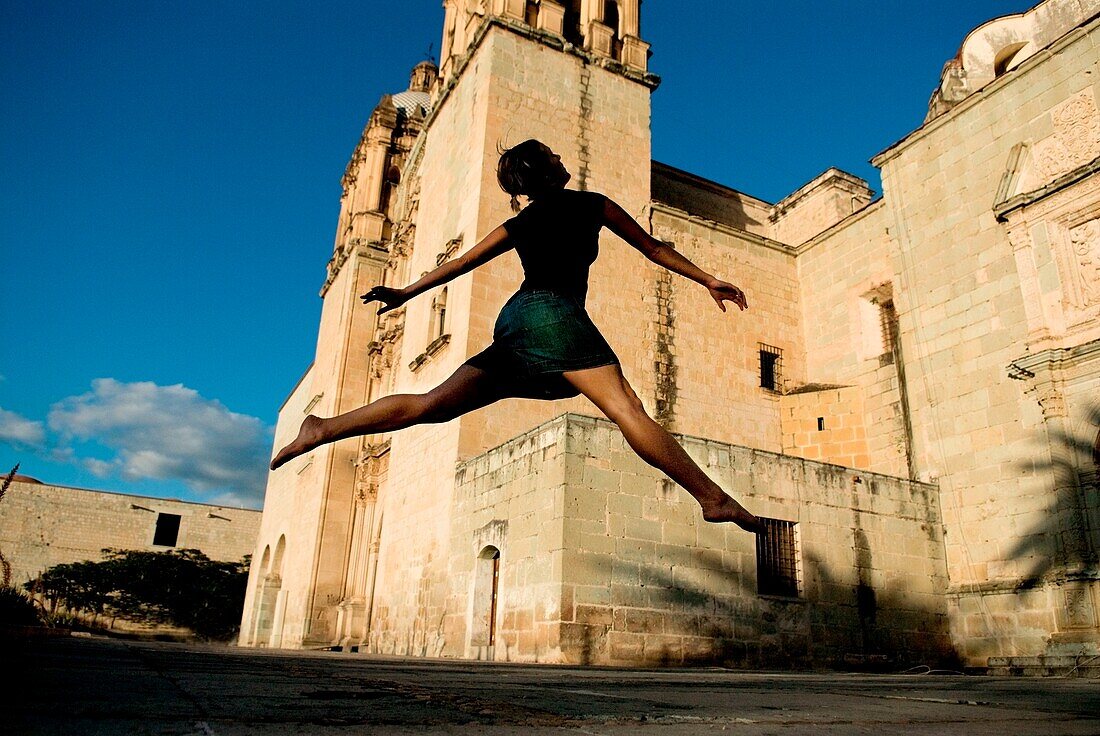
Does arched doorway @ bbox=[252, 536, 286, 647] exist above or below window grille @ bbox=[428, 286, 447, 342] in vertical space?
below

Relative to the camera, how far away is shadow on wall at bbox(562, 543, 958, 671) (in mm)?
10062

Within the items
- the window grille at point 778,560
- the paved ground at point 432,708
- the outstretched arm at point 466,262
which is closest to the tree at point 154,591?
Result: the window grille at point 778,560

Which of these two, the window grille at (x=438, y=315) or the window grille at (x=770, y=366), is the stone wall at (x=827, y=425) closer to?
the window grille at (x=770, y=366)

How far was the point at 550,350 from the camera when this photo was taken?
9.30 feet

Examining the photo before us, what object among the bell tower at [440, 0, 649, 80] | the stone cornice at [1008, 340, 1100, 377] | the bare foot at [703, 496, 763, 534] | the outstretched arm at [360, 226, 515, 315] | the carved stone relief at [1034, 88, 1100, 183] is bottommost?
the bare foot at [703, 496, 763, 534]

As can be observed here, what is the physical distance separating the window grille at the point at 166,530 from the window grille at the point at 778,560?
123ft

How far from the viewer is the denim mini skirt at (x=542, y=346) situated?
2.83m

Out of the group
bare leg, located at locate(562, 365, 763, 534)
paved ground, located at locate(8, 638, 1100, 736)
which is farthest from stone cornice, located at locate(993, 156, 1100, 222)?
bare leg, located at locate(562, 365, 763, 534)

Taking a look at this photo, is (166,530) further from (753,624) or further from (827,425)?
(753,624)

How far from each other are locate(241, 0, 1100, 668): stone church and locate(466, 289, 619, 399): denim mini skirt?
7257mm

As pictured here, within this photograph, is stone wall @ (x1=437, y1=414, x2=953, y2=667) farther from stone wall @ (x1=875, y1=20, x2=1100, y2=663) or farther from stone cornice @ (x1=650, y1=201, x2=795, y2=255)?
stone cornice @ (x1=650, y1=201, x2=795, y2=255)

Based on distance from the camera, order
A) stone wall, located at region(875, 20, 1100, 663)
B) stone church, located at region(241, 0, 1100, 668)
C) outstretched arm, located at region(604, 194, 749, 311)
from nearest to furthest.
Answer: outstretched arm, located at region(604, 194, 749, 311)
stone church, located at region(241, 0, 1100, 668)
stone wall, located at region(875, 20, 1100, 663)

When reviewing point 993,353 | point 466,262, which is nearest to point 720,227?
point 993,353

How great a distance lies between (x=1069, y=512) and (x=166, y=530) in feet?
134
